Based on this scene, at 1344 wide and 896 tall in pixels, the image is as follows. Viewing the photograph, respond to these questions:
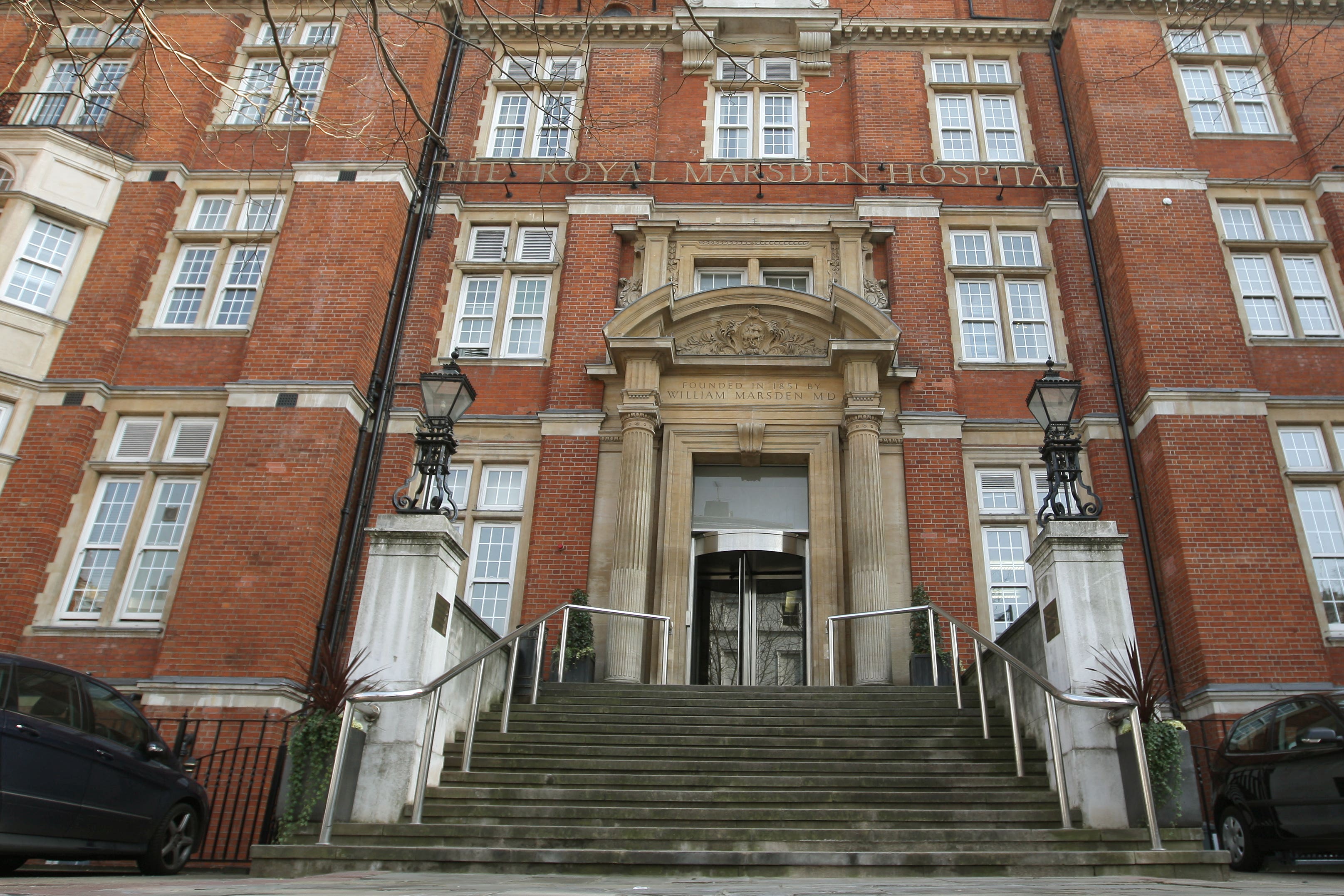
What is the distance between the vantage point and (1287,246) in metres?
15.4

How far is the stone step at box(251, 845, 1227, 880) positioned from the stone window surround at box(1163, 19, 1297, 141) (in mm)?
14007

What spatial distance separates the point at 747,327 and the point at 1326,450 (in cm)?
879

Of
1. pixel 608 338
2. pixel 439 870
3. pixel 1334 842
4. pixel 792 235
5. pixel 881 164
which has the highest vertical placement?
pixel 881 164

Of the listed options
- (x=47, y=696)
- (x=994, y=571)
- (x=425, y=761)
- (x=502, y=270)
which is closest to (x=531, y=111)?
(x=502, y=270)

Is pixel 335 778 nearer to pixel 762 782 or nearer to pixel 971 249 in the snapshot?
pixel 762 782

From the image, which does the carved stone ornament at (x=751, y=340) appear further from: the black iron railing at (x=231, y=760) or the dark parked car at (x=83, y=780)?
the dark parked car at (x=83, y=780)

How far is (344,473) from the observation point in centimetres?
1415

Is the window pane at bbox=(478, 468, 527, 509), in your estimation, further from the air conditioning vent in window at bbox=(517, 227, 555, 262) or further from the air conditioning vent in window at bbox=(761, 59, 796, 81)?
the air conditioning vent in window at bbox=(761, 59, 796, 81)

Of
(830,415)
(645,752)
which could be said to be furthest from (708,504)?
(645,752)

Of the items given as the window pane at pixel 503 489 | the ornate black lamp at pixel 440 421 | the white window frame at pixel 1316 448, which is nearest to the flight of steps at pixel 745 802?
the ornate black lamp at pixel 440 421

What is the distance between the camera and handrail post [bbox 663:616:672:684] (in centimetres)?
1287

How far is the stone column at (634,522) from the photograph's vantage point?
507 inches

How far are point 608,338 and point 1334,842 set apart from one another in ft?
35.1

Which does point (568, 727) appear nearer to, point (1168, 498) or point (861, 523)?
point (861, 523)
